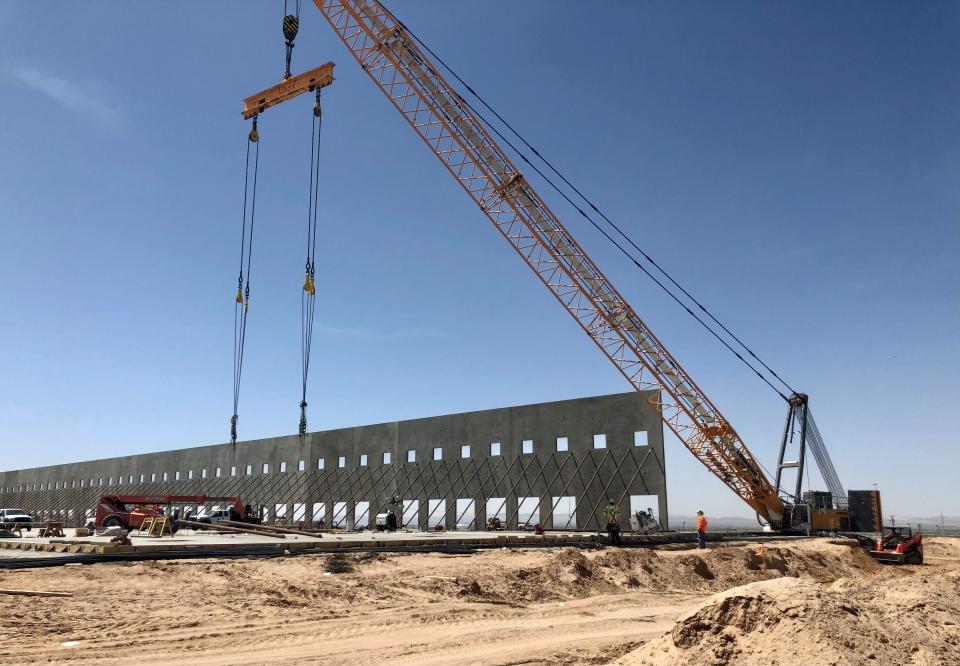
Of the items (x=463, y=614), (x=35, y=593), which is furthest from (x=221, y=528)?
(x=463, y=614)

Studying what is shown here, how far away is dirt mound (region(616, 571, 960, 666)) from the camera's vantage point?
8023 mm

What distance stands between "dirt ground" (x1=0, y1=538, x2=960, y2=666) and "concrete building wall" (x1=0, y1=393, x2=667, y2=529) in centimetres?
1613

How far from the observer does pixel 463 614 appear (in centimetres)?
1552

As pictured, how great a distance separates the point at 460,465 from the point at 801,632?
39.3m

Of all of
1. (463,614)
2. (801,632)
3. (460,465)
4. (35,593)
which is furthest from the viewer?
(460,465)

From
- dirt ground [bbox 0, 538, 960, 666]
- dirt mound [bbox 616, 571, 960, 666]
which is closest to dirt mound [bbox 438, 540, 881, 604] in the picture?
dirt ground [bbox 0, 538, 960, 666]

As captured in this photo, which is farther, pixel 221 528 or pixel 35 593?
pixel 221 528

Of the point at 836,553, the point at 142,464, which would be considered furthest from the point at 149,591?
the point at 142,464

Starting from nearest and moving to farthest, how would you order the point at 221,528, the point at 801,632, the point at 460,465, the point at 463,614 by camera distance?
1. the point at 801,632
2. the point at 463,614
3. the point at 221,528
4. the point at 460,465

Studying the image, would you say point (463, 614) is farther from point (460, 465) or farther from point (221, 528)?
point (460, 465)

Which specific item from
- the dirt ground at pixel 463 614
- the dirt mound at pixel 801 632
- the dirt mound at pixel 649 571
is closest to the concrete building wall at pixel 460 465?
the dirt mound at pixel 649 571

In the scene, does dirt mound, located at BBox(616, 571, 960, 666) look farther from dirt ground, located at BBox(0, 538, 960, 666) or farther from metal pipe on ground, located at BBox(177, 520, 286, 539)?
metal pipe on ground, located at BBox(177, 520, 286, 539)

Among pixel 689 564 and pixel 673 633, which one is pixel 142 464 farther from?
pixel 673 633

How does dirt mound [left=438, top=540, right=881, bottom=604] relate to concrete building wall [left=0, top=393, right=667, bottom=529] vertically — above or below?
below
